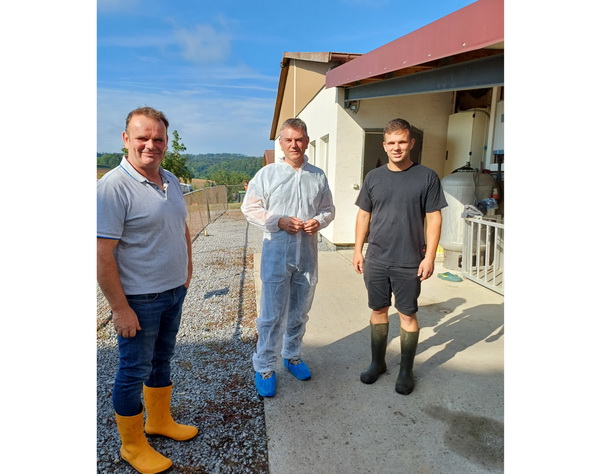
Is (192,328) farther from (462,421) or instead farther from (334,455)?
(462,421)

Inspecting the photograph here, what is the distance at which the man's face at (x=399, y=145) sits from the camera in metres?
2.46

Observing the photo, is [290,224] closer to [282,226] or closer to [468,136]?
[282,226]

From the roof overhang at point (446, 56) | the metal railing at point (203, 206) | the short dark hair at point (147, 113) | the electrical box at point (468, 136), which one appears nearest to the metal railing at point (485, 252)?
the electrical box at point (468, 136)

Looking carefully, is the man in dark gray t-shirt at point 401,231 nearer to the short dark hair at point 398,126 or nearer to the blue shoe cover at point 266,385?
the short dark hair at point 398,126

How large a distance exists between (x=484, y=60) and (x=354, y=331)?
2878 millimetres

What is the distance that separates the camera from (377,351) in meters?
2.85

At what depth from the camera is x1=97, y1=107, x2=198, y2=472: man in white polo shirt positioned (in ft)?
5.34

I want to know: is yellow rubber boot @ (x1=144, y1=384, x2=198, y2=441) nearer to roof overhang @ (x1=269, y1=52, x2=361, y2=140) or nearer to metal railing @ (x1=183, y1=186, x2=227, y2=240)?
metal railing @ (x1=183, y1=186, x2=227, y2=240)

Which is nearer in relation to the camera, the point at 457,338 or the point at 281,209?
the point at 281,209

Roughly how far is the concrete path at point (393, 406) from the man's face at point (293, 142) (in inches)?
64.8

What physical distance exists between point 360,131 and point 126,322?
594 centimetres

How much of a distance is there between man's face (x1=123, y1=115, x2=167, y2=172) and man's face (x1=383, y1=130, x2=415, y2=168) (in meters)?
1.47
